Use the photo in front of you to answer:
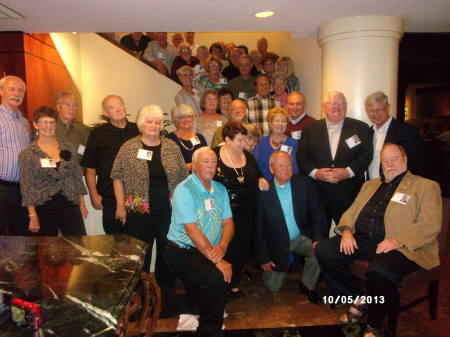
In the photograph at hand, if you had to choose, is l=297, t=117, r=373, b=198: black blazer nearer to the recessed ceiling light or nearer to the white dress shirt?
the white dress shirt

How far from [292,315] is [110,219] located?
168 cm

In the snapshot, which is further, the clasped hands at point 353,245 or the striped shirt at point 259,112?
the striped shirt at point 259,112

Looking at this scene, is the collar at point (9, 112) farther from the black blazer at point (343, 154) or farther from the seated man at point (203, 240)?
the black blazer at point (343, 154)

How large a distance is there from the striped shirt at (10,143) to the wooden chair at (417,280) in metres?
2.78

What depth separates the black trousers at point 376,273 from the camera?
2346 mm

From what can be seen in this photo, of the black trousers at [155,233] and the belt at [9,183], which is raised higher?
the belt at [9,183]

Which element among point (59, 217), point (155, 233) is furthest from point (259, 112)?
point (59, 217)

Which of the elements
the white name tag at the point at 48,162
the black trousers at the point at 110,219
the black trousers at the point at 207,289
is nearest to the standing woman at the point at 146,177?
the black trousers at the point at 110,219

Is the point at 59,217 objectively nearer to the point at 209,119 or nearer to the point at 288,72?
the point at 209,119

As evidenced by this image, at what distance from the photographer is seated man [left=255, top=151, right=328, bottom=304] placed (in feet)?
10.1

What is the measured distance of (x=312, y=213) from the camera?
3.13 meters

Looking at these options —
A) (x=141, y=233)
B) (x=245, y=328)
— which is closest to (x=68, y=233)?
(x=141, y=233)

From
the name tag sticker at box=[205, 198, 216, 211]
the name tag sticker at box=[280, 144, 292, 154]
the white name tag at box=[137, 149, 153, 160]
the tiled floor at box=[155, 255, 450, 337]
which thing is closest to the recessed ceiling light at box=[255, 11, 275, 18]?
the name tag sticker at box=[280, 144, 292, 154]

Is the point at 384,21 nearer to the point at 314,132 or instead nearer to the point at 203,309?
the point at 314,132
